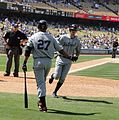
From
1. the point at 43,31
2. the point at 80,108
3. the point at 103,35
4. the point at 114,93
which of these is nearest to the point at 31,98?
the point at 80,108

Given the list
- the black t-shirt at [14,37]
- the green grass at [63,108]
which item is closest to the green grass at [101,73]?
the black t-shirt at [14,37]

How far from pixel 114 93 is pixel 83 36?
44.0 metres

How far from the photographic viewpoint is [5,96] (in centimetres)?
1129

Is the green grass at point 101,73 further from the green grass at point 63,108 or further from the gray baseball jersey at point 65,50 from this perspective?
the green grass at point 63,108

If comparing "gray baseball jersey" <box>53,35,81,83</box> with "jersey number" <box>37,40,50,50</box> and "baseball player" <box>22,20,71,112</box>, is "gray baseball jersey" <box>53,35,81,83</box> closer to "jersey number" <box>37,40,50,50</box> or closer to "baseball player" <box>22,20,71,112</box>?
"baseball player" <box>22,20,71,112</box>

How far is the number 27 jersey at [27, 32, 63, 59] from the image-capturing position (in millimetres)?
9297

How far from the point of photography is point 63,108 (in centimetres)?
990

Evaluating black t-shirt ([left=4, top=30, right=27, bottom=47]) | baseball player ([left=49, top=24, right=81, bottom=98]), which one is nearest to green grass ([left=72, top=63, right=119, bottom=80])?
black t-shirt ([left=4, top=30, right=27, bottom=47])

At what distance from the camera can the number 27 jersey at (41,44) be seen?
366 inches

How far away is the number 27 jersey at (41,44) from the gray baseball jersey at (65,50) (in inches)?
96.9

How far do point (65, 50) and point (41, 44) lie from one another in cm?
272

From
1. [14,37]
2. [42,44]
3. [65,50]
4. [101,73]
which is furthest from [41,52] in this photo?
[101,73]

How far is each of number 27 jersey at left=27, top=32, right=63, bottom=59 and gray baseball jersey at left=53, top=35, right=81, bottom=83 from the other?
246 cm

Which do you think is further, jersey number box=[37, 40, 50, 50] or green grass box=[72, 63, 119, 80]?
green grass box=[72, 63, 119, 80]
